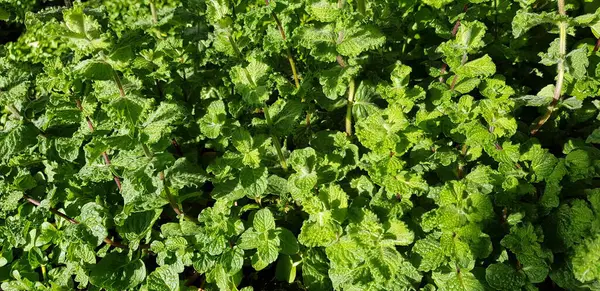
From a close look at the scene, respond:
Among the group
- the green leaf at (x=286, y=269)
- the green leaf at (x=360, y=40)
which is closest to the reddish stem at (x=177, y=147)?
the green leaf at (x=286, y=269)

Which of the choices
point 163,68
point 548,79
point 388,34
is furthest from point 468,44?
point 163,68

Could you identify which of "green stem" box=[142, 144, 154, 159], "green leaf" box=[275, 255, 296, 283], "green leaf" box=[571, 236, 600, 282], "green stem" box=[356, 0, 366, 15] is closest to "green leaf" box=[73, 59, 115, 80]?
"green stem" box=[142, 144, 154, 159]

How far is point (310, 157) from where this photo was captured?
183cm

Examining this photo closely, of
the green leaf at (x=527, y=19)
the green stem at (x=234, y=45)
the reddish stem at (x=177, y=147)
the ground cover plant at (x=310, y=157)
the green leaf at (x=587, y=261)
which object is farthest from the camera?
the reddish stem at (x=177, y=147)

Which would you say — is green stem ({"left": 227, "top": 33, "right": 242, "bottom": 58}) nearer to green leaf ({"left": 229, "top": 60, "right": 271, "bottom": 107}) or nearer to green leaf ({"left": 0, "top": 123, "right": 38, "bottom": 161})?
green leaf ({"left": 229, "top": 60, "right": 271, "bottom": 107})

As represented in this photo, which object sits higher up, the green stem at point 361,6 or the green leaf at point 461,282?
the green stem at point 361,6

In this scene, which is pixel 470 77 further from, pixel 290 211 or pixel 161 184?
pixel 161 184

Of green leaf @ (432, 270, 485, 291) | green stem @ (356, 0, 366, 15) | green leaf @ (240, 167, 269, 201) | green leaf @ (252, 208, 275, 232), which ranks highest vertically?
green stem @ (356, 0, 366, 15)

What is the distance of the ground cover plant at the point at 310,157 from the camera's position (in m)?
1.63

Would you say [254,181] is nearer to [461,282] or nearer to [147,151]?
[147,151]

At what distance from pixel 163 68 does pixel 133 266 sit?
0.84m

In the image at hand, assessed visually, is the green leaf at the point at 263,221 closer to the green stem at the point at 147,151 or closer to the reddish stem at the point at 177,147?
the green stem at the point at 147,151

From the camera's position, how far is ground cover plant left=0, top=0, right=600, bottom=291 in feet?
5.34

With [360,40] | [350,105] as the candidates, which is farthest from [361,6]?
[350,105]
